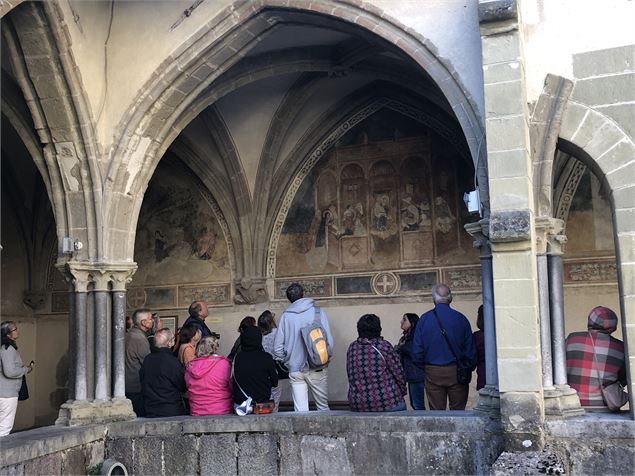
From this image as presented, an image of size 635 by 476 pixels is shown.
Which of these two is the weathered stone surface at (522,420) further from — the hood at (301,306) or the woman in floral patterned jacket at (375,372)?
the hood at (301,306)

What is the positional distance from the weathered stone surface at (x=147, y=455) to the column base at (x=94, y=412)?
28.7 inches

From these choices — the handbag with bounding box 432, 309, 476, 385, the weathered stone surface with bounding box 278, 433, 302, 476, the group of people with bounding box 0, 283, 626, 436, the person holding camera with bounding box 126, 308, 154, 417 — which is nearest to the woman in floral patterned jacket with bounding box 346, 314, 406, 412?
the group of people with bounding box 0, 283, 626, 436

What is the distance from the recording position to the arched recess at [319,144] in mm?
10969

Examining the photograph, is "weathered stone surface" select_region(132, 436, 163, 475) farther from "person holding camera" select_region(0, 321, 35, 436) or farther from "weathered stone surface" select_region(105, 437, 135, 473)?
"person holding camera" select_region(0, 321, 35, 436)

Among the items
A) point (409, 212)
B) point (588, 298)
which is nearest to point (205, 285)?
point (409, 212)

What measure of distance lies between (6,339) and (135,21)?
3661mm

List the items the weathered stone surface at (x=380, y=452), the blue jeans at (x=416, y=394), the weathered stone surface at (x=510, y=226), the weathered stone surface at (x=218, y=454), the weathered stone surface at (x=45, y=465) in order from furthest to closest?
the blue jeans at (x=416, y=394)
the weathered stone surface at (x=218, y=454)
the weathered stone surface at (x=380, y=452)
the weathered stone surface at (x=45, y=465)
the weathered stone surface at (x=510, y=226)

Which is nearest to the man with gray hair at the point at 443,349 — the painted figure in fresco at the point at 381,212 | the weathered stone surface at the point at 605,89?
the weathered stone surface at the point at 605,89

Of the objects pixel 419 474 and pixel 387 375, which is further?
pixel 387 375

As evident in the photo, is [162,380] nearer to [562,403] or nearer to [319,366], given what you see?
[319,366]

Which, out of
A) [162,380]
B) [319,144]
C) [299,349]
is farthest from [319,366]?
[319,144]

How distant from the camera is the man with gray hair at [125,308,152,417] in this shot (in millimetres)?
8070

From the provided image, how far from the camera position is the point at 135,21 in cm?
830

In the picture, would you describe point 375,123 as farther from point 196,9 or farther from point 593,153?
point 593,153
